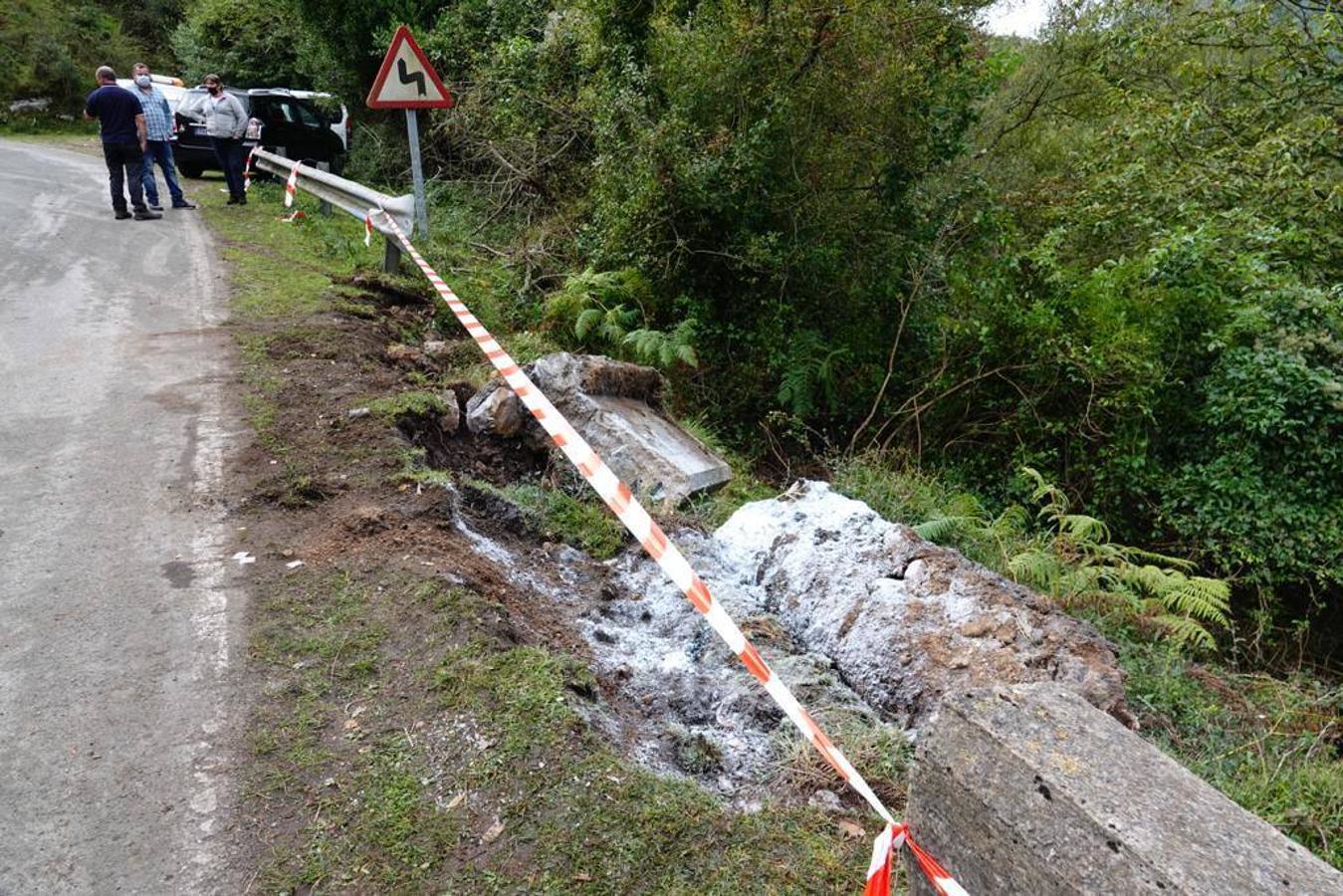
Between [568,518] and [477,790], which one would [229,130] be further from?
[477,790]

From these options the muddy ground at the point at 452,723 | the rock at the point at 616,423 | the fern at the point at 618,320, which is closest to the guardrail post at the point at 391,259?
the fern at the point at 618,320

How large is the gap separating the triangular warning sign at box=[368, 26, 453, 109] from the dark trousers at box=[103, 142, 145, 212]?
403 cm

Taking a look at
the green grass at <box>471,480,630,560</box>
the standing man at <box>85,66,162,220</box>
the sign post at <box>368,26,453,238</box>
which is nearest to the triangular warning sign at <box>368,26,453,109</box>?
the sign post at <box>368,26,453,238</box>

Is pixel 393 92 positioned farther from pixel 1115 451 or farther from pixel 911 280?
pixel 1115 451

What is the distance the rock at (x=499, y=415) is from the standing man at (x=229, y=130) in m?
9.02

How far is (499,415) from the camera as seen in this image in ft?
19.1

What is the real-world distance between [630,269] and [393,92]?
3.16 meters

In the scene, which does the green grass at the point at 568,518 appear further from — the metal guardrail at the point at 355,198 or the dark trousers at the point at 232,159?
the dark trousers at the point at 232,159

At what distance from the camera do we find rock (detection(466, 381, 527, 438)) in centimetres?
582

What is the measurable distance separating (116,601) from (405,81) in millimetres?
7096

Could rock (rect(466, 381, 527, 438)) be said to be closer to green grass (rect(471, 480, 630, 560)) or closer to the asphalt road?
green grass (rect(471, 480, 630, 560))

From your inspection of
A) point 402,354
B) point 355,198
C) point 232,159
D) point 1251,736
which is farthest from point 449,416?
point 232,159

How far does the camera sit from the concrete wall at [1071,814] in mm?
2006

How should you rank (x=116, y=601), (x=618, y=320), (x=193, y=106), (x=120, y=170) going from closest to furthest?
(x=116, y=601) → (x=618, y=320) → (x=120, y=170) → (x=193, y=106)
